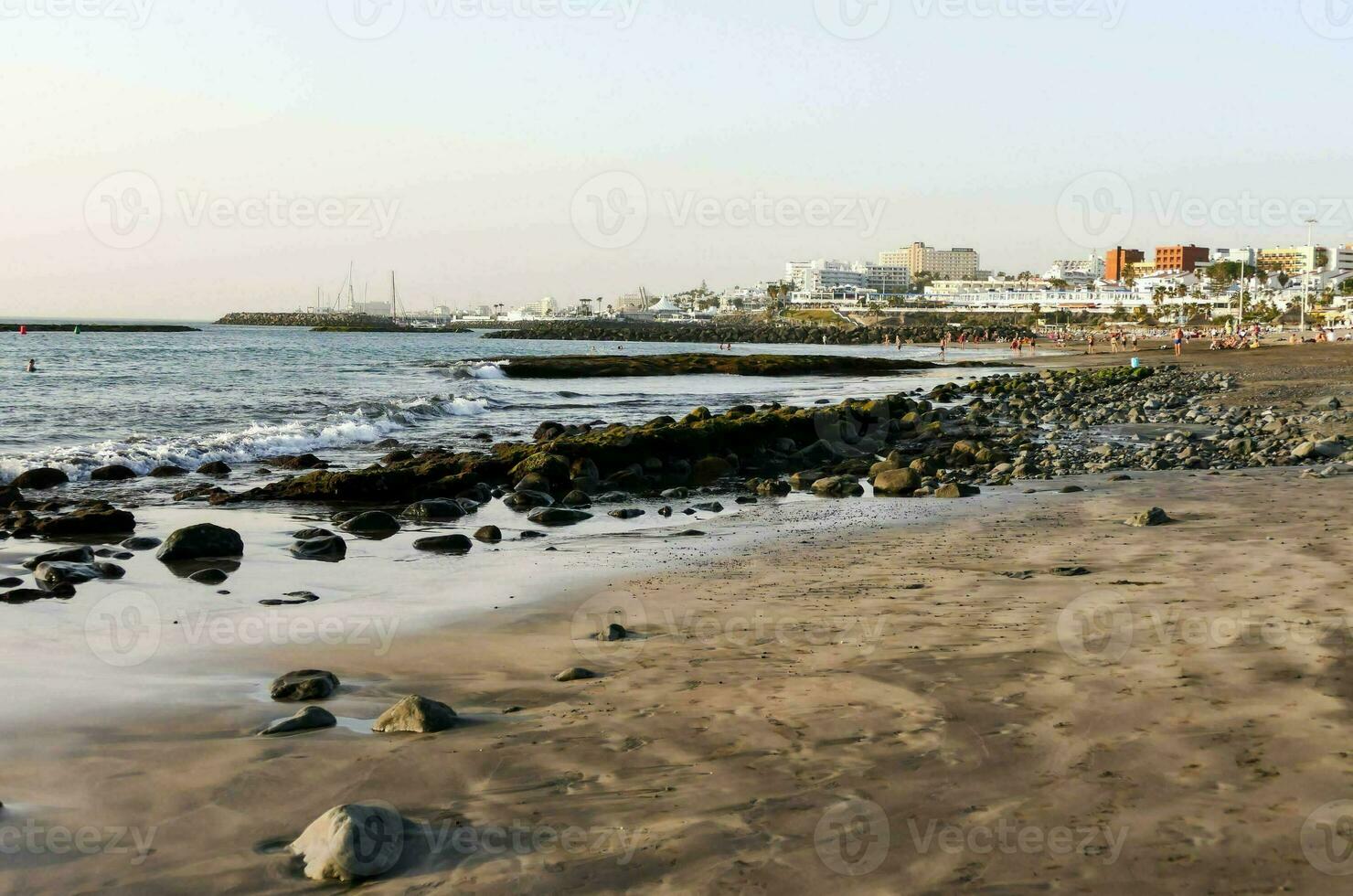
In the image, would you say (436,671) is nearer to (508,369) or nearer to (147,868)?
(147,868)

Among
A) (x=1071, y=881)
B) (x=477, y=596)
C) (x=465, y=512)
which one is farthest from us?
(x=465, y=512)

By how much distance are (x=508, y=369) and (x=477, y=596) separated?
46.4m

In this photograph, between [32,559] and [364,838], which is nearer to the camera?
[364,838]

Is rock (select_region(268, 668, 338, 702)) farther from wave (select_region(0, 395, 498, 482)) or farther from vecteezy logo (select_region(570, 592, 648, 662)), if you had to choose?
wave (select_region(0, 395, 498, 482))

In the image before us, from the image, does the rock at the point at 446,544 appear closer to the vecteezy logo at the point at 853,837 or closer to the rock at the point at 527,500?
the rock at the point at 527,500

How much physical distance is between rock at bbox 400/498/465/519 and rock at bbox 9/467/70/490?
6.43 m

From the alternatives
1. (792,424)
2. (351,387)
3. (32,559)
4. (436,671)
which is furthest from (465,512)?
(351,387)

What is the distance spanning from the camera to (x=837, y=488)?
47.0ft

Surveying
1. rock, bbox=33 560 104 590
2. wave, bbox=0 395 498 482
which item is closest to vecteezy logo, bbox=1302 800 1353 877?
rock, bbox=33 560 104 590

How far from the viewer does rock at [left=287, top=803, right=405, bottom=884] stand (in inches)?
152

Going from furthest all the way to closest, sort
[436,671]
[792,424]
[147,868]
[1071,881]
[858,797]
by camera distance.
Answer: [792,424] < [436,671] < [858,797] < [147,868] < [1071,881]

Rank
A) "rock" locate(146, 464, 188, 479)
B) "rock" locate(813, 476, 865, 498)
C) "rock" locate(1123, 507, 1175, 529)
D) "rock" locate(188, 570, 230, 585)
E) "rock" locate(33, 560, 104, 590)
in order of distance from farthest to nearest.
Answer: "rock" locate(146, 464, 188, 479) → "rock" locate(813, 476, 865, 498) → "rock" locate(1123, 507, 1175, 529) → "rock" locate(188, 570, 230, 585) → "rock" locate(33, 560, 104, 590)

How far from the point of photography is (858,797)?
4359mm

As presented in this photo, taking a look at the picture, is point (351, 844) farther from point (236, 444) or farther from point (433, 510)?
point (236, 444)
